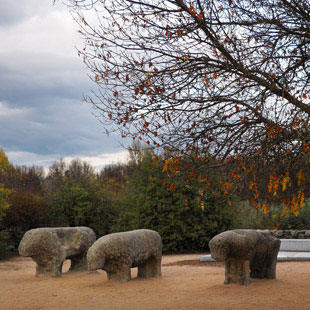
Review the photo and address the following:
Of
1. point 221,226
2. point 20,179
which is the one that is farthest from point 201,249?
point 20,179

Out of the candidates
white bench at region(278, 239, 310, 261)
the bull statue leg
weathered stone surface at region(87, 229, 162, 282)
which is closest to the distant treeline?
white bench at region(278, 239, 310, 261)

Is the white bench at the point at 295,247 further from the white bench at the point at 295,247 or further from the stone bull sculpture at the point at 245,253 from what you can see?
the stone bull sculpture at the point at 245,253

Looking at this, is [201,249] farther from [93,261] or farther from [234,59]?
[234,59]

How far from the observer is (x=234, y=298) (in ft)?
29.0

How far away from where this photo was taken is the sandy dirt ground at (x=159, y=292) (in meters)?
8.38

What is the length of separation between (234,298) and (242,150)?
291cm

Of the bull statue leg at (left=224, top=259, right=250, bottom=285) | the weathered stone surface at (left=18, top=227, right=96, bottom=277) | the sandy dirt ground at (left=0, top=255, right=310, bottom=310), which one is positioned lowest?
the sandy dirt ground at (left=0, top=255, right=310, bottom=310)

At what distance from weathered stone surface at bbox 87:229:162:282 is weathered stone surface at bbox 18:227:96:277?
6.34 ft

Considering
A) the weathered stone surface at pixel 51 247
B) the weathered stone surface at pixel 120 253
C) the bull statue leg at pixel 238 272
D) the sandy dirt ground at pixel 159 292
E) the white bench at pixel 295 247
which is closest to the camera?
the sandy dirt ground at pixel 159 292

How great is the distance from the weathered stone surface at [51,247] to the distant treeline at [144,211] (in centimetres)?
539

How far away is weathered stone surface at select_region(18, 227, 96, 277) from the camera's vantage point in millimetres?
12219

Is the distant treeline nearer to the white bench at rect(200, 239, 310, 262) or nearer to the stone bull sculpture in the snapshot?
the white bench at rect(200, 239, 310, 262)

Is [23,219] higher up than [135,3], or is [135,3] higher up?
[135,3]

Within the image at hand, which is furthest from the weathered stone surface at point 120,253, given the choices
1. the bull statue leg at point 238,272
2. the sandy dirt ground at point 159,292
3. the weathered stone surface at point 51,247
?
the bull statue leg at point 238,272
